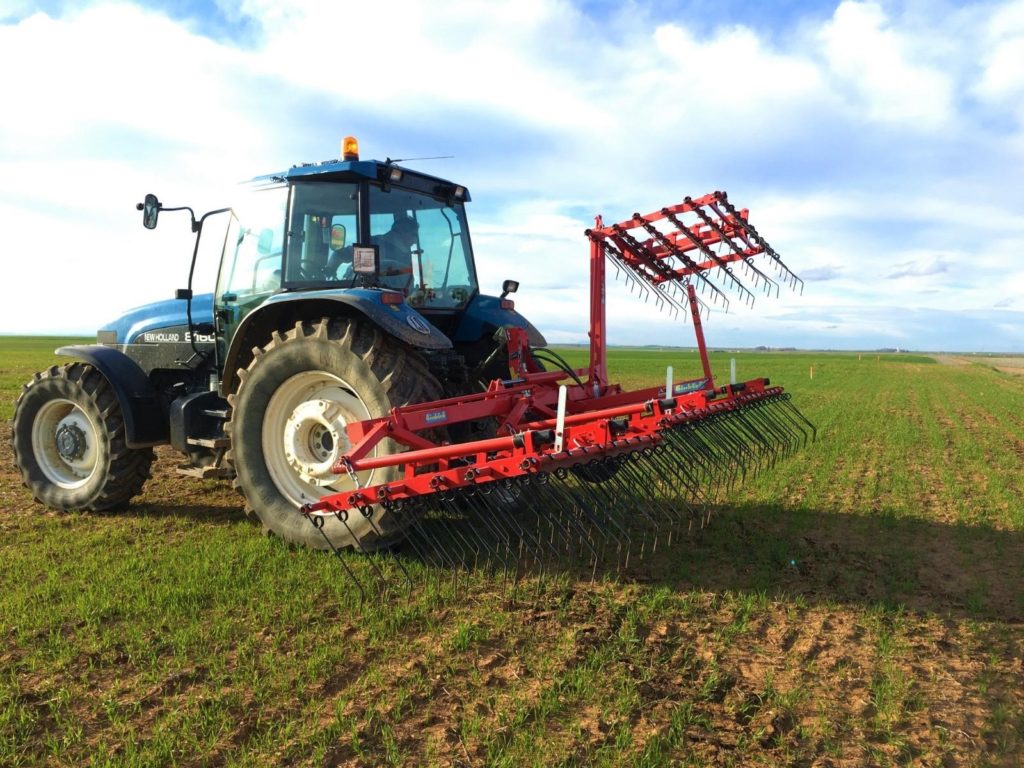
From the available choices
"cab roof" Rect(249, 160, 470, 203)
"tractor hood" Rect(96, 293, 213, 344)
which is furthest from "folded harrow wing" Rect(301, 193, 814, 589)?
"tractor hood" Rect(96, 293, 213, 344)

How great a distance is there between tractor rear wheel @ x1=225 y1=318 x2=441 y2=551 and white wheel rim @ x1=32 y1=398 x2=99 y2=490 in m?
1.81

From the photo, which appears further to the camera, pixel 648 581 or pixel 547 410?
pixel 547 410

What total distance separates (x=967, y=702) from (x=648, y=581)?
5.27 ft

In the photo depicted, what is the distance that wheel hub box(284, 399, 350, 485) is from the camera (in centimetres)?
422

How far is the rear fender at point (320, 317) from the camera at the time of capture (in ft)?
13.1

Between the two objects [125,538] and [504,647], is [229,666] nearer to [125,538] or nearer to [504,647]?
[504,647]

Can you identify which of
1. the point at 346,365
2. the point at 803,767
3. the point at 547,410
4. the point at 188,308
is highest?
the point at 188,308

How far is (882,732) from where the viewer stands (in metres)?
2.66

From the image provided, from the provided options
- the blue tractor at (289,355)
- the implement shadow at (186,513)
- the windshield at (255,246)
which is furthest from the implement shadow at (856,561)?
the windshield at (255,246)

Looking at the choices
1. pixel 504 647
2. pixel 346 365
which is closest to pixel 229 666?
pixel 504 647

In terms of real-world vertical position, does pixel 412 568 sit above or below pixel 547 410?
below

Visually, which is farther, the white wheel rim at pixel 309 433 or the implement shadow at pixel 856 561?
the white wheel rim at pixel 309 433

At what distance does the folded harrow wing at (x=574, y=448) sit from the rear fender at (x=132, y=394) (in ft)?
6.34

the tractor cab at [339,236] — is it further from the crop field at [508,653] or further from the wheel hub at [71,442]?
the crop field at [508,653]
